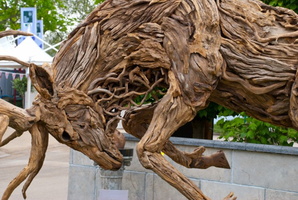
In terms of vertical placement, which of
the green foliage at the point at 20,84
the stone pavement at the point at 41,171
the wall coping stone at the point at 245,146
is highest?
the wall coping stone at the point at 245,146

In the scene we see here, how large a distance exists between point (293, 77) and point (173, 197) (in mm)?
3328

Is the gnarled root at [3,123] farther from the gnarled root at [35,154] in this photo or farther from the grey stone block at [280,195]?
the grey stone block at [280,195]

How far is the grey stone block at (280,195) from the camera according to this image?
6.44m

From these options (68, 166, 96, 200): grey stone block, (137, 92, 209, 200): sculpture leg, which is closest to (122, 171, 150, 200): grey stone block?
(68, 166, 96, 200): grey stone block

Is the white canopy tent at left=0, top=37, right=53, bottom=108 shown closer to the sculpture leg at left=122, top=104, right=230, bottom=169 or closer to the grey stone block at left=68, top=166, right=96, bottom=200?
the grey stone block at left=68, top=166, right=96, bottom=200

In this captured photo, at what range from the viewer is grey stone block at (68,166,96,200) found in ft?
25.3

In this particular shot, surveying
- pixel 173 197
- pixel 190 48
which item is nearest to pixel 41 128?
pixel 190 48

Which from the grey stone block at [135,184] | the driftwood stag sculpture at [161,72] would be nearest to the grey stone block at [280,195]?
the grey stone block at [135,184]

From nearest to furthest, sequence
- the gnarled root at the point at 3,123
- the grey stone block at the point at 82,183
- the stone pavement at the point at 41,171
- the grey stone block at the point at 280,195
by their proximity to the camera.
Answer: the gnarled root at the point at 3,123 → the grey stone block at the point at 280,195 → the grey stone block at the point at 82,183 → the stone pavement at the point at 41,171

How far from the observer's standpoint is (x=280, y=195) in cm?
650

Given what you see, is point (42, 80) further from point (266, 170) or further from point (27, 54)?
point (27, 54)

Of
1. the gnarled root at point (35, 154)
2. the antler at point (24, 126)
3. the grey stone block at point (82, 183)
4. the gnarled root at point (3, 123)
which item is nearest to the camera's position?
the gnarled root at point (3, 123)

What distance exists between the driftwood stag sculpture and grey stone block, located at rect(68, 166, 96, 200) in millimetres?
3468

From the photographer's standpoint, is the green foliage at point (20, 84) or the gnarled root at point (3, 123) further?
the green foliage at point (20, 84)
